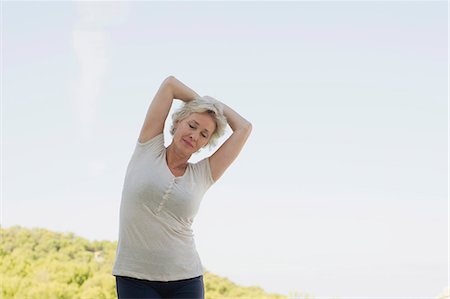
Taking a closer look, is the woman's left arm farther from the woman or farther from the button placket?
the button placket

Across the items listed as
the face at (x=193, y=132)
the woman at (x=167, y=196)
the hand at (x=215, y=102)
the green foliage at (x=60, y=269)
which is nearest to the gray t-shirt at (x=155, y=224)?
the woman at (x=167, y=196)

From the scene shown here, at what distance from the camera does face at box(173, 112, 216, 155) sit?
7.48 ft

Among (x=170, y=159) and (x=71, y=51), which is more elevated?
(x=71, y=51)

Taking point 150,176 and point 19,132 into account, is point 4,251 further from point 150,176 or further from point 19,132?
point 150,176

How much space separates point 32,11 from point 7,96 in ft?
5.96

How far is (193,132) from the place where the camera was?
7.48 feet

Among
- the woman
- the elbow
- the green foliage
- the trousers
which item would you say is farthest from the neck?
the green foliage

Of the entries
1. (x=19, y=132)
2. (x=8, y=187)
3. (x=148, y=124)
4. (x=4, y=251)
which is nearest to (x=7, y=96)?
(x=19, y=132)

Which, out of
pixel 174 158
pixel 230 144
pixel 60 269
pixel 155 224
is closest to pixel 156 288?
pixel 155 224

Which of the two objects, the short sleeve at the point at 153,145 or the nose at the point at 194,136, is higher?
the nose at the point at 194,136

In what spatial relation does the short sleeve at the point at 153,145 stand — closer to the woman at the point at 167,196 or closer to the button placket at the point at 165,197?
the woman at the point at 167,196

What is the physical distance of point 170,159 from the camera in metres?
2.29

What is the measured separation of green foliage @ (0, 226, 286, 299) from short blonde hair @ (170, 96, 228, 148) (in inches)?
206

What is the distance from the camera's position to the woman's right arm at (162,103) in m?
2.28
